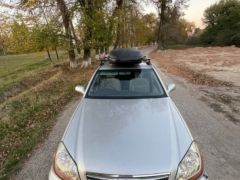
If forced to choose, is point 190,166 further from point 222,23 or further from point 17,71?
point 222,23

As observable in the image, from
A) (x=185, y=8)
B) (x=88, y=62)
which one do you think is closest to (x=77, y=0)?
(x=88, y=62)

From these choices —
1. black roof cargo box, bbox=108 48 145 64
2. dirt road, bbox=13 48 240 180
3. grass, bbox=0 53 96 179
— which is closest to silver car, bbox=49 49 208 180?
black roof cargo box, bbox=108 48 145 64

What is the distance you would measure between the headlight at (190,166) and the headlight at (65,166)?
3.50 ft

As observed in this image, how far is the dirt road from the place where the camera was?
400cm

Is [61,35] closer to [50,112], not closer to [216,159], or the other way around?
[50,112]

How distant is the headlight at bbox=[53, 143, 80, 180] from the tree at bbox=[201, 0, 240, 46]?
191 feet

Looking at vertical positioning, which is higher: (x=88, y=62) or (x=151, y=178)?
(x=151, y=178)

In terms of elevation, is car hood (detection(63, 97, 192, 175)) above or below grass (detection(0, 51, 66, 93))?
above

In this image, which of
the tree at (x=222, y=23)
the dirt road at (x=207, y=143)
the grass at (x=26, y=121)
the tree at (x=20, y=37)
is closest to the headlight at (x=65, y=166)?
the dirt road at (x=207, y=143)

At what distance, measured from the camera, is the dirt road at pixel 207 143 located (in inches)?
157

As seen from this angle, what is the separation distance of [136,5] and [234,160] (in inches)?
815

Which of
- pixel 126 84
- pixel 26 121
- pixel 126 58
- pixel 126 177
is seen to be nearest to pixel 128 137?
pixel 126 177

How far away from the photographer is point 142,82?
458cm

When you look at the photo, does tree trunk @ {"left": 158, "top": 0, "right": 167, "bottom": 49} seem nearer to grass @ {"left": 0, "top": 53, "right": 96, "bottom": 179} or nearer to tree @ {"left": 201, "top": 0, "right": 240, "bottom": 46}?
tree @ {"left": 201, "top": 0, "right": 240, "bottom": 46}
